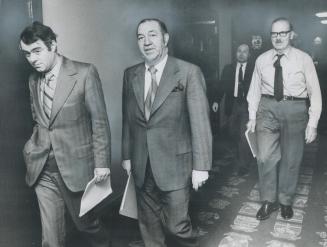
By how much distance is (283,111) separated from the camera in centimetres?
279

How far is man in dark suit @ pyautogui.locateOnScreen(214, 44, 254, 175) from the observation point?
13.0 feet

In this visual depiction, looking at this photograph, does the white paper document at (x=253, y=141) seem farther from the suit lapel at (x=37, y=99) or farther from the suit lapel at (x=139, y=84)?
the suit lapel at (x=37, y=99)

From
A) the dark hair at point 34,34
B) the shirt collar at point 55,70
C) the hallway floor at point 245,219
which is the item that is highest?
the dark hair at point 34,34

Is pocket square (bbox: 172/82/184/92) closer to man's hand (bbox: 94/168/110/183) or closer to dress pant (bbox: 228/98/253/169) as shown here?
man's hand (bbox: 94/168/110/183)

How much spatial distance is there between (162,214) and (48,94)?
3.11 feet

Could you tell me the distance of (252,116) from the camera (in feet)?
9.62

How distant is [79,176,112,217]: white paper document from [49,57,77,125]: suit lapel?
400 mm

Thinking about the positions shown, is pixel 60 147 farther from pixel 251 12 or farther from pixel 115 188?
pixel 251 12

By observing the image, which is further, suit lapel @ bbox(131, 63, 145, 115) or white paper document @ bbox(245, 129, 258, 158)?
white paper document @ bbox(245, 129, 258, 158)

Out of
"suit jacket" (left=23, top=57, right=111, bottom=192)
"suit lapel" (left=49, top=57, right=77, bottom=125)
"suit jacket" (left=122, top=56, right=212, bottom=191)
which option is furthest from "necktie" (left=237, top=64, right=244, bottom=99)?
"suit lapel" (left=49, top=57, right=77, bottom=125)

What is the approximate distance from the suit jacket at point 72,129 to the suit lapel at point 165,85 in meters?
0.29

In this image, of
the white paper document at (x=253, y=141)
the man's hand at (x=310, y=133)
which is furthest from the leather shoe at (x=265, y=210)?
the man's hand at (x=310, y=133)

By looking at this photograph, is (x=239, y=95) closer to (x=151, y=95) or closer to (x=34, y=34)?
(x=151, y=95)

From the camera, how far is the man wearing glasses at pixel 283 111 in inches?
107
